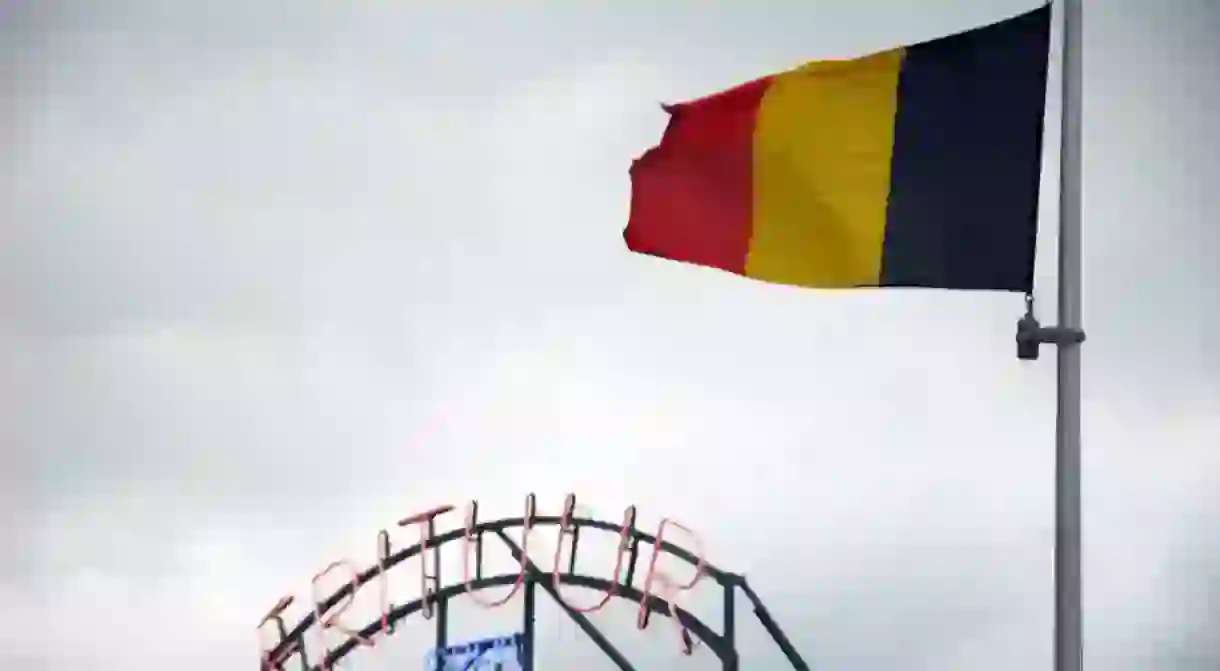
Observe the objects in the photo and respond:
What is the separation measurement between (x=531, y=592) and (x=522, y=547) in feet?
0.20

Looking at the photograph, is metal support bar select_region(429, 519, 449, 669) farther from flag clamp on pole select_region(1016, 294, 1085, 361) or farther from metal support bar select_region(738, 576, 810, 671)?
flag clamp on pole select_region(1016, 294, 1085, 361)

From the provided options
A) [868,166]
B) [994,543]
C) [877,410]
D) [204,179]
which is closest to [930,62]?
[868,166]

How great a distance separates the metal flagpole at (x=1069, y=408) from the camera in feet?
3.56

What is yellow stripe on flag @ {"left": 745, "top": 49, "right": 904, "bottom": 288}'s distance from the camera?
3.67 feet

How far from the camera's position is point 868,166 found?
1124 mm

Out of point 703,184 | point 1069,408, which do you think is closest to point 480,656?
point 703,184

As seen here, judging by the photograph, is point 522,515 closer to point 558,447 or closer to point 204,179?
point 558,447

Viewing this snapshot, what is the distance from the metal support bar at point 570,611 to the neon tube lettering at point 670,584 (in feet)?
0.22

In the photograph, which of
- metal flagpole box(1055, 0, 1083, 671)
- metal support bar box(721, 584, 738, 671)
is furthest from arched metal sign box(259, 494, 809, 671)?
metal flagpole box(1055, 0, 1083, 671)

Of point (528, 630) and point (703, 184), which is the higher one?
point (703, 184)

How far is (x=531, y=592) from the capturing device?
136 cm

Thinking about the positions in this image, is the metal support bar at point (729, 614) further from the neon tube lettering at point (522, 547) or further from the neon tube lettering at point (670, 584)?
the neon tube lettering at point (522, 547)

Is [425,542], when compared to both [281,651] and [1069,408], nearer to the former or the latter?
[281,651]

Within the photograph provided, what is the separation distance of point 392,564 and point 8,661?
0.62 metres
